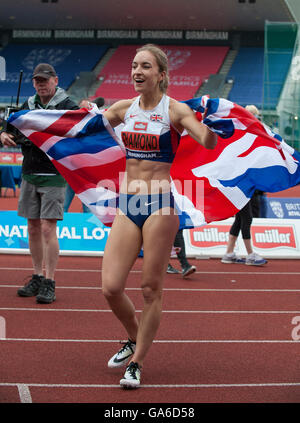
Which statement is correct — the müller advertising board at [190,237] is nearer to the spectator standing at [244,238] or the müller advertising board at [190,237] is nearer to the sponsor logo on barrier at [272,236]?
the sponsor logo on barrier at [272,236]

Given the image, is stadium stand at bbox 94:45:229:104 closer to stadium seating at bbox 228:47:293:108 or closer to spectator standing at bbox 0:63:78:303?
stadium seating at bbox 228:47:293:108

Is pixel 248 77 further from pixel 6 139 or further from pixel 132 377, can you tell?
pixel 132 377

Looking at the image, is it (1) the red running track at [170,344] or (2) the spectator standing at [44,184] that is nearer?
(1) the red running track at [170,344]

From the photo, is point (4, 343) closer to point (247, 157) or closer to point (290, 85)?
point (247, 157)

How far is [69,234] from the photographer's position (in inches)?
397

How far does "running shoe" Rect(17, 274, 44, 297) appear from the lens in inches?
272

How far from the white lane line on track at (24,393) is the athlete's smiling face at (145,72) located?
2010mm

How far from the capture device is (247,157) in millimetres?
5980

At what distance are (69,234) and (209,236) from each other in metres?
2.20

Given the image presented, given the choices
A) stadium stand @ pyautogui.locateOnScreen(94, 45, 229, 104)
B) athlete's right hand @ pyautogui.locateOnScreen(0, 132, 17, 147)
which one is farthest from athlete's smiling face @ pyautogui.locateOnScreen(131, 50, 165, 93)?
stadium stand @ pyautogui.locateOnScreen(94, 45, 229, 104)

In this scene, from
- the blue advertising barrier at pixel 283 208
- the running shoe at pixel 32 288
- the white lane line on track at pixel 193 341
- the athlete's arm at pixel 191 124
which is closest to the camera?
the athlete's arm at pixel 191 124

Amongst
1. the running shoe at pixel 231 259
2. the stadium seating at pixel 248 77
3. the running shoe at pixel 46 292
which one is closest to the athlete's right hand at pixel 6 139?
the running shoe at pixel 46 292

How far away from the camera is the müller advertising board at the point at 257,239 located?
10219mm

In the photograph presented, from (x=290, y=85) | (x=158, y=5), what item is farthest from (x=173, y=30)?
(x=290, y=85)
